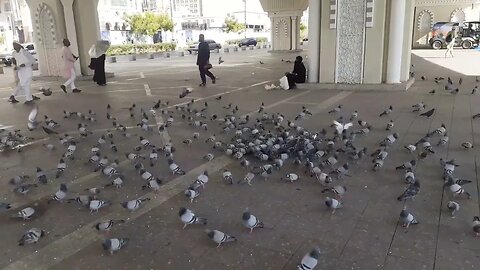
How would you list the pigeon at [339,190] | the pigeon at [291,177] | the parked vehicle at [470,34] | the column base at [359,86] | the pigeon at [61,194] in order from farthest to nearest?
1. the parked vehicle at [470,34]
2. the column base at [359,86]
3. the pigeon at [291,177]
4. the pigeon at [61,194]
5. the pigeon at [339,190]

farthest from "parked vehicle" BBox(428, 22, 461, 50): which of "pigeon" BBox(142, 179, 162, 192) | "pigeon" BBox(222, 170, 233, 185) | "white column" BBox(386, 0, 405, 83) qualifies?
"pigeon" BBox(142, 179, 162, 192)

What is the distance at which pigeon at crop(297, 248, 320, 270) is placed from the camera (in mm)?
2891

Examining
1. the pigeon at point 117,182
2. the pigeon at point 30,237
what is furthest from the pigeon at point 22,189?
the pigeon at point 30,237

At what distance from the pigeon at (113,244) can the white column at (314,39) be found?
32.8 feet

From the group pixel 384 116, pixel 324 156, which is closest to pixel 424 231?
pixel 324 156

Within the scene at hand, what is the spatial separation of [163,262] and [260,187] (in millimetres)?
1733

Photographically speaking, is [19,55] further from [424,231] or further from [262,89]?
[424,231]

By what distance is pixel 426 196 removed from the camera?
13.9ft

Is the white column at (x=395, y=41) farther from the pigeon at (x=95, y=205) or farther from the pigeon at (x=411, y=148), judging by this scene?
the pigeon at (x=95, y=205)

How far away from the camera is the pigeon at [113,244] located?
10.9ft

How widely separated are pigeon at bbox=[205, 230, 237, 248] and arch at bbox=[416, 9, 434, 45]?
3688cm

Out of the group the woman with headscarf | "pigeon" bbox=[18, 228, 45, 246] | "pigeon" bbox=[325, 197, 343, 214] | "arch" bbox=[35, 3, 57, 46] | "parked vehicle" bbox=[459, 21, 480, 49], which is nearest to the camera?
"pigeon" bbox=[18, 228, 45, 246]

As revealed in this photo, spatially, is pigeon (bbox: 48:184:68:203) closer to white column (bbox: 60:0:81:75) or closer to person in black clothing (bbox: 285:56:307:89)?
person in black clothing (bbox: 285:56:307:89)

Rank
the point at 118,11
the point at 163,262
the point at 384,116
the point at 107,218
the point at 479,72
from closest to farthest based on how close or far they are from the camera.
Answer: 1. the point at 163,262
2. the point at 107,218
3. the point at 384,116
4. the point at 479,72
5. the point at 118,11
